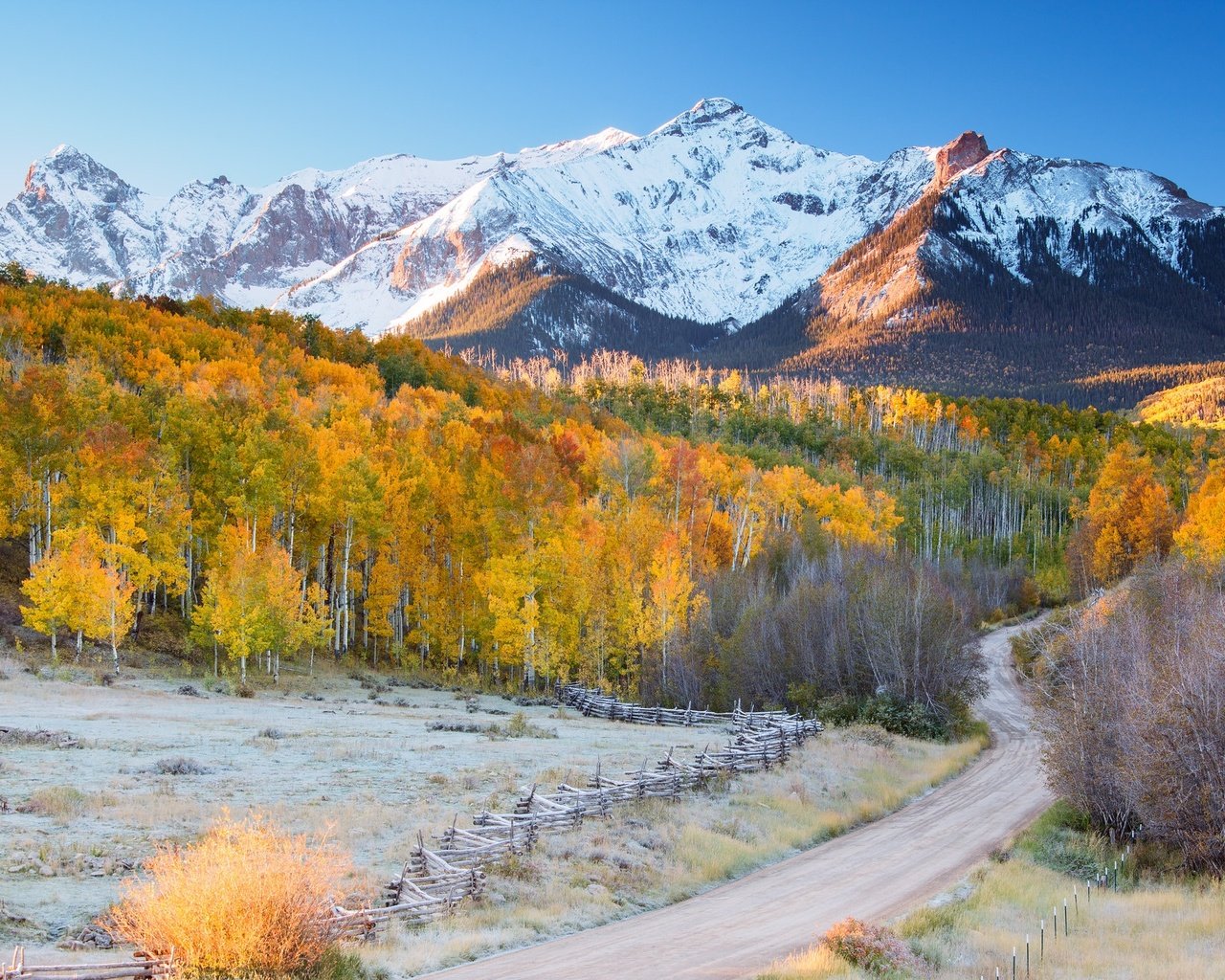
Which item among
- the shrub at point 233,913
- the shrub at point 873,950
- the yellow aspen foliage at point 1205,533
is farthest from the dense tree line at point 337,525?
the shrub at point 873,950

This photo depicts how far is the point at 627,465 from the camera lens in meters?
68.4

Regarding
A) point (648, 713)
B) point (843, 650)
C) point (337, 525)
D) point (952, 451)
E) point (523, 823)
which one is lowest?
point (648, 713)

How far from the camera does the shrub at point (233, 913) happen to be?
12000 mm

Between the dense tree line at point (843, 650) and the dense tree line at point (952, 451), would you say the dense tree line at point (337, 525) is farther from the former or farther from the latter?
the dense tree line at point (952, 451)

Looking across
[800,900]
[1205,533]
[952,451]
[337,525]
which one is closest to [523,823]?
[800,900]

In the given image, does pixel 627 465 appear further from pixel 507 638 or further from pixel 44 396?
pixel 44 396

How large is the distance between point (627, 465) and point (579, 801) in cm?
4583

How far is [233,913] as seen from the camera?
12047mm

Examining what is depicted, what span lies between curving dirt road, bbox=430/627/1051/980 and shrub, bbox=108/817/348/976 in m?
3.33

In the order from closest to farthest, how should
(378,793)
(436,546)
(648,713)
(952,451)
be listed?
(378,793), (648,713), (436,546), (952,451)

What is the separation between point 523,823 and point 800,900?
6.07 metres

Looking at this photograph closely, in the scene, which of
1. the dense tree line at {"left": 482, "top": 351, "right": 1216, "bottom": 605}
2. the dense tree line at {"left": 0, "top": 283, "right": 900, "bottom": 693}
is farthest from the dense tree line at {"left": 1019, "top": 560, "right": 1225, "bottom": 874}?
the dense tree line at {"left": 482, "top": 351, "right": 1216, "bottom": 605}

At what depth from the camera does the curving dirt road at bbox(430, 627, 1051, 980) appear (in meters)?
15.9

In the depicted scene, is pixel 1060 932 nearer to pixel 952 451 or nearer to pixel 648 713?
pixel 648 713
